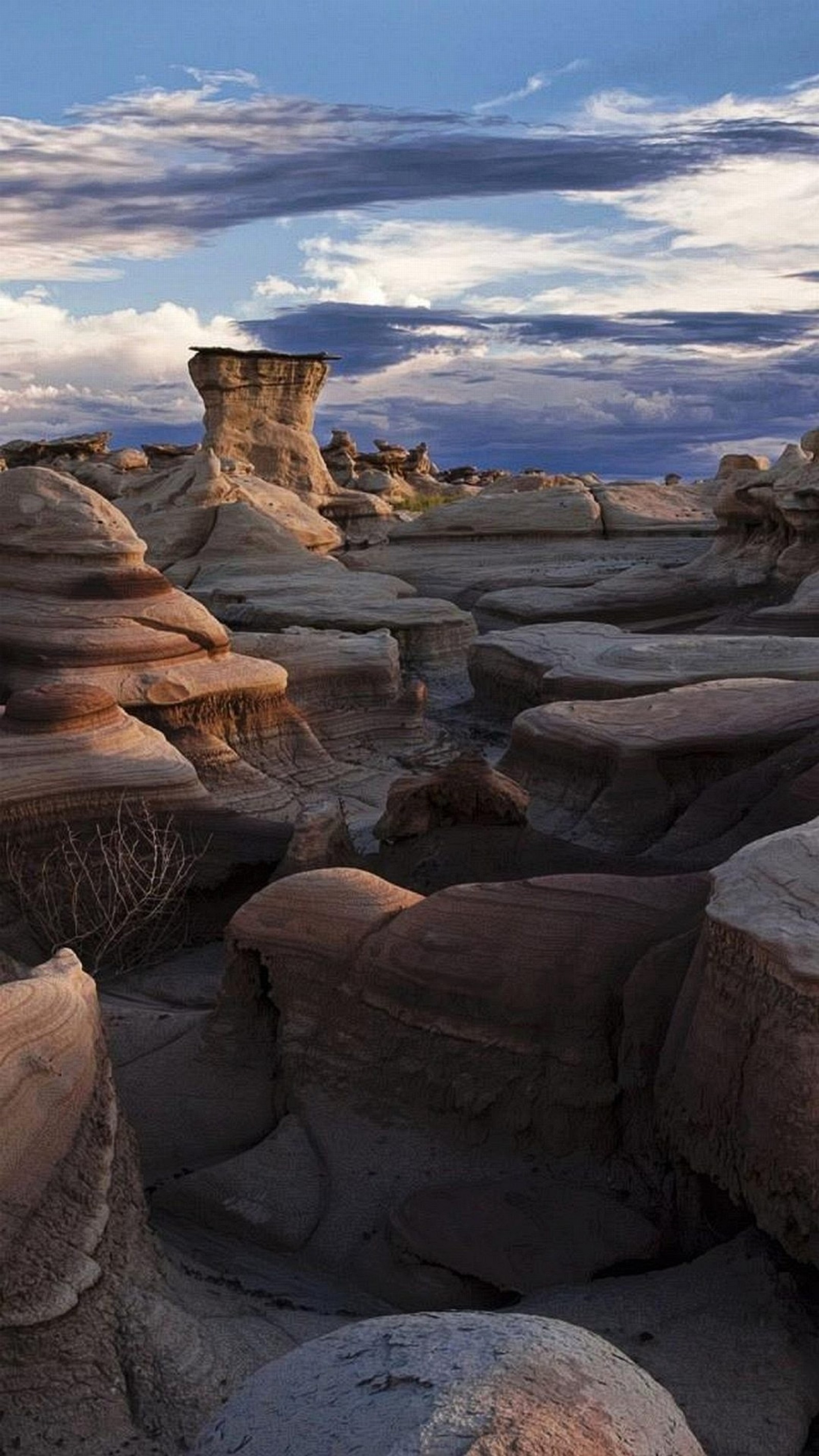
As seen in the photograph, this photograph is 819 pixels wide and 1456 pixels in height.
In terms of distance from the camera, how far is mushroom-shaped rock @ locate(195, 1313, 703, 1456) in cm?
185

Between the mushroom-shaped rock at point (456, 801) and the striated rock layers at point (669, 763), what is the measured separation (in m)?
0.65

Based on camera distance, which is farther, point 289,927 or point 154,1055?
point 154,1055

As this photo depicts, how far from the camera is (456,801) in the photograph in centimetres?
639

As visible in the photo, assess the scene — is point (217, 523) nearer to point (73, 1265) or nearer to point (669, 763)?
point (669, 763)

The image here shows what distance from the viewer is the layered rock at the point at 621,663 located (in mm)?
8922

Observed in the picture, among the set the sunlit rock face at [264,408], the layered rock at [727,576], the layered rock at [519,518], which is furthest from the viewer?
the sunlit rock face at [264,408]

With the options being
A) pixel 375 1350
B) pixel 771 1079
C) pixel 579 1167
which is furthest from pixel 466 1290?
pixel 375 1350

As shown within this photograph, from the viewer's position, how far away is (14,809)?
6.41 meters

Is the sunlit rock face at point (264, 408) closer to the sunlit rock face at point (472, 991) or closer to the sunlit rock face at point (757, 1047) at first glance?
the sunlit rock face at point (472, 991)

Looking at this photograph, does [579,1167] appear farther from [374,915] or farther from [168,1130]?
[168,1130]

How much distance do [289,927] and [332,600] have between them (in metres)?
8.84

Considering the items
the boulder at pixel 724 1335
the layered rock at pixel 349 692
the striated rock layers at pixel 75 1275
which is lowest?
the layered rock at pixel 349 692

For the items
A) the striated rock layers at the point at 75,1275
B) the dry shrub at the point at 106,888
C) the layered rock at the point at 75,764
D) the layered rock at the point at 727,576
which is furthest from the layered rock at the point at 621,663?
the striated rock layers at the point at 75,1275

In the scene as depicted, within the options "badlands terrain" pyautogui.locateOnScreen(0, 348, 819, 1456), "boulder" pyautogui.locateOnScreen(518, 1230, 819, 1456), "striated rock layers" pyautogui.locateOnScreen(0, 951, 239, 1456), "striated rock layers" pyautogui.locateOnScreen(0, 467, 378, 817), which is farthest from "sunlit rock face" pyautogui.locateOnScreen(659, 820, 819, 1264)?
"striated rock layers" pyautogui.locateOnScreen(0, 467, 378, 817)
